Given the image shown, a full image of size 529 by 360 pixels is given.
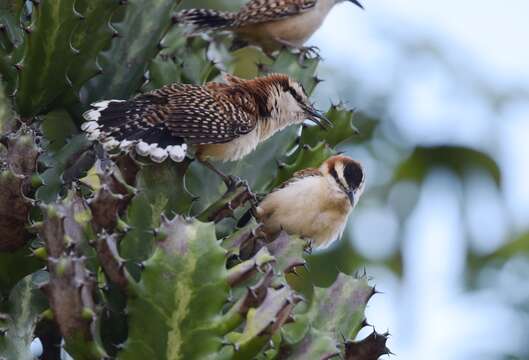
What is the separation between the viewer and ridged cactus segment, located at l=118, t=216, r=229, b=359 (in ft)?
8.82

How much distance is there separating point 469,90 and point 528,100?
50 centimetres

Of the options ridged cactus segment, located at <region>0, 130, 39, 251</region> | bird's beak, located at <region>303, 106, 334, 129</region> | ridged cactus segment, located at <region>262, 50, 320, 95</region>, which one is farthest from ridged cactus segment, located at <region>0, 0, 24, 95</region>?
bird's beak, located at <region>303, 106, 334, 129</region>

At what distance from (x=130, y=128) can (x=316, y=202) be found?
768 mm

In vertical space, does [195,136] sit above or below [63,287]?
below

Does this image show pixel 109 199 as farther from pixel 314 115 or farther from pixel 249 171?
pixel 314 115

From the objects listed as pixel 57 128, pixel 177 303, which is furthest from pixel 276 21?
pixel 177 303

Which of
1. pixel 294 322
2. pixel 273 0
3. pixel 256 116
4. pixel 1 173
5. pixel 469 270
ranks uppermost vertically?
pixel 1 173

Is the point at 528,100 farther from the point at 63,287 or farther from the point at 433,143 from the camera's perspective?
the point at 63,287

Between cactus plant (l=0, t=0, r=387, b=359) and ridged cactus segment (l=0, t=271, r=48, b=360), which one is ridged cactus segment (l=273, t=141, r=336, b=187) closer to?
cactus plant (l=0, t=0, r=387, b=359)

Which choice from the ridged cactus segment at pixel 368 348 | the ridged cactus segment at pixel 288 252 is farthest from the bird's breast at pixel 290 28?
the ridged cactus segment at pixel 368 348

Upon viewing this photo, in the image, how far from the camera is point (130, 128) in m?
3.62

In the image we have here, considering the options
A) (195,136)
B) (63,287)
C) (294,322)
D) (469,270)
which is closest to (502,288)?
(469,270)

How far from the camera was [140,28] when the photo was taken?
12.9 feet

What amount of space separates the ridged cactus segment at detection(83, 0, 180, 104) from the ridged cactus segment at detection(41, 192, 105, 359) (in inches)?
44.9
